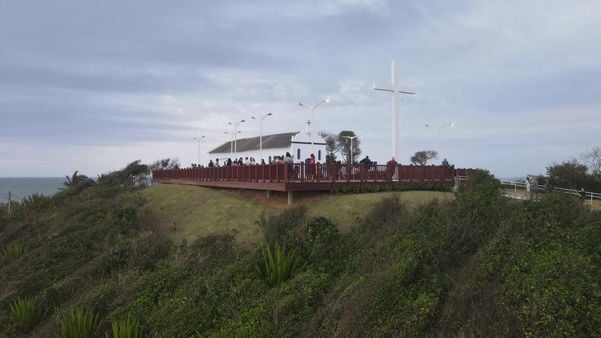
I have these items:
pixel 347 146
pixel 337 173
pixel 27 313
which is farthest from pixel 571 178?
pixel 347 146

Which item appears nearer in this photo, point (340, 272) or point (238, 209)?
point (340, 272)

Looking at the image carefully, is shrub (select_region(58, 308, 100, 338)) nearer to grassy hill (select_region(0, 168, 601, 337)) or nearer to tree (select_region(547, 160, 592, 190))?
grassy hill (select_region(0, 168, 601, 337))

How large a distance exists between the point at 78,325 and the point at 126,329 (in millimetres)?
1552

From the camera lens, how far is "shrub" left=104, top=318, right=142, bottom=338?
10758mm

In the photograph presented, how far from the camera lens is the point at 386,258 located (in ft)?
35.1

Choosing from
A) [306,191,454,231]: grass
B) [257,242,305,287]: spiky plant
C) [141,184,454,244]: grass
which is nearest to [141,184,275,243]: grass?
[141,184,454,244]: grass

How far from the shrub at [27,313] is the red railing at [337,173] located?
28.4ft

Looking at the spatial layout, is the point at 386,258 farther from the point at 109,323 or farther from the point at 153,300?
the point at 109,323

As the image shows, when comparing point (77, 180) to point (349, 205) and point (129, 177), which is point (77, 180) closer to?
point (129, 177)

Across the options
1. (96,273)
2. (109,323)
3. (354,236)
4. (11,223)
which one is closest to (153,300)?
(109,323)

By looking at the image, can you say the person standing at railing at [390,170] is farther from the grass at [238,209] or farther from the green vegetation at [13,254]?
the green vegetation at [13,254]

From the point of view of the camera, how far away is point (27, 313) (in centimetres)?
1329

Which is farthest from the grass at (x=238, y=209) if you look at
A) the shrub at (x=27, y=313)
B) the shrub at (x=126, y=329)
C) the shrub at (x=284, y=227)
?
the shrub at (x=27, y=313)

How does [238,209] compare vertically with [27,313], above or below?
above
